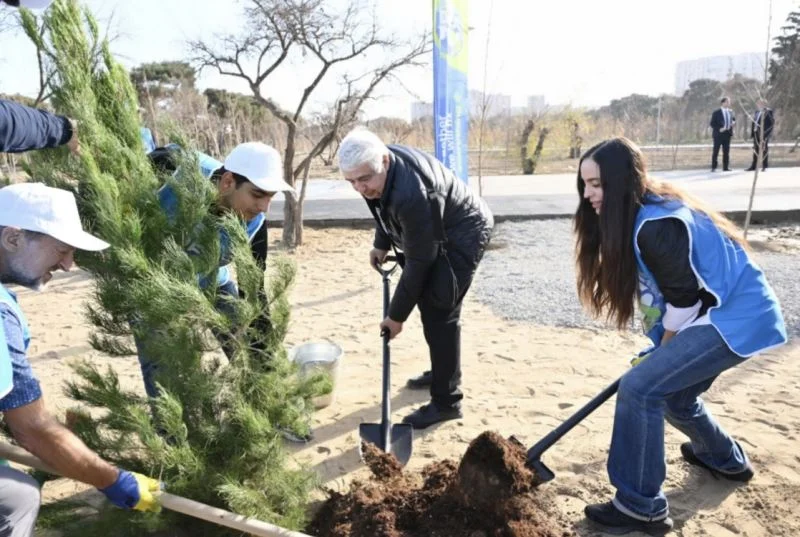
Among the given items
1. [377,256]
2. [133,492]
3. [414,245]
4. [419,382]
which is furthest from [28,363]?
[419,382]

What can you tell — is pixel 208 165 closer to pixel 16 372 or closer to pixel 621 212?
pixel 16 372

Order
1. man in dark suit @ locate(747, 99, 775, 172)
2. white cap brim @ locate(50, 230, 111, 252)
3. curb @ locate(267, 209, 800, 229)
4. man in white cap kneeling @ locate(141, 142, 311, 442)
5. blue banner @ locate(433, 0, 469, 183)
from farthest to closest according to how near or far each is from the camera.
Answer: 1. man in dark suit @ locate(747, 99, 775, 172)
2. curb @ locate(267, 209, 800, 229)
3. blue banner @ locate(433, 0, 469, 183)
4. man in white cap kneeling @ locate(141, 142, 311, 442)
5. white cap brim @ locate(50, 230, 111, 252)

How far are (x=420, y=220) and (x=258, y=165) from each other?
35.3 inches

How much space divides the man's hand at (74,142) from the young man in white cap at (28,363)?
0.30 metres

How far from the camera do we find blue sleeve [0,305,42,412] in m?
1.78

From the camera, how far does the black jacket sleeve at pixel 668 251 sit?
2.30m

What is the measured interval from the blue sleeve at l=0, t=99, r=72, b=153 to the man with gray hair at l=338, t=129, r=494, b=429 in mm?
1207

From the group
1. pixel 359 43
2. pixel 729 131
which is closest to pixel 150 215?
pixel 359 43

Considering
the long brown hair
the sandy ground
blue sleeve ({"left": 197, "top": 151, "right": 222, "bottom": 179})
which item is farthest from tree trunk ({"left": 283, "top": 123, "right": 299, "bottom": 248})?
the long brown hair

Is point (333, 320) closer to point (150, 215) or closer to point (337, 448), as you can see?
point (337, 448)

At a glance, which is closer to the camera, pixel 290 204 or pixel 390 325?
pixel 390 325

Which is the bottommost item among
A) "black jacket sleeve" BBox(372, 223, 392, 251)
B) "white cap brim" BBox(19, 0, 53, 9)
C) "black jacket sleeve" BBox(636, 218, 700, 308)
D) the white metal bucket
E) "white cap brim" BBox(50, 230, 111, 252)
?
the white metal bucket

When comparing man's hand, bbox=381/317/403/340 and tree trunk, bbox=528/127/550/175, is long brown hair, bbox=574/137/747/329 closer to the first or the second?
man's hand, bbox=381/317/403/340

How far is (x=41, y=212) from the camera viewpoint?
188 centimetres
